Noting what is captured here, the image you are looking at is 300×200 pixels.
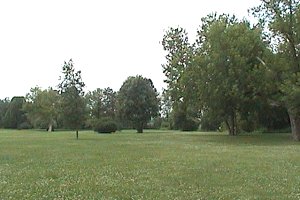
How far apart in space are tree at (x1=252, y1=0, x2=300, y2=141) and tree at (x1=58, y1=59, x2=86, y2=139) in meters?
22.9

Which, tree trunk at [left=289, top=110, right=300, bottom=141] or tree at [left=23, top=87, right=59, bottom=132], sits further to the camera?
tree at [left=23, top=87, right=59, bottom=132]

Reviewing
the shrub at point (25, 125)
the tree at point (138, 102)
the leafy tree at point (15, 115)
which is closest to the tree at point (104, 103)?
the shrub at point (25, 125)

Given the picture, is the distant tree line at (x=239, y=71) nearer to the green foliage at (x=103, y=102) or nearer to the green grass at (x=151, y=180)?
the green grass at (x=151, y=180)

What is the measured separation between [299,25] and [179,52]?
23593mm

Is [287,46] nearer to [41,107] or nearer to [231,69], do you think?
[231,69]

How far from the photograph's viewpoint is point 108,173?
53.8 ft

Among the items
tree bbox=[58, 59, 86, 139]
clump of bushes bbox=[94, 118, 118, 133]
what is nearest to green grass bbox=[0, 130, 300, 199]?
tree bbox=[58, 59, 86, 139]

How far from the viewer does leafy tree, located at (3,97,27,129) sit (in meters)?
122

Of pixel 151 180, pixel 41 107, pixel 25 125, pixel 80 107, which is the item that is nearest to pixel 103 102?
pixel 25 125

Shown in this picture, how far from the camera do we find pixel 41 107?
330ft

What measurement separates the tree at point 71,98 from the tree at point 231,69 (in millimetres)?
14716

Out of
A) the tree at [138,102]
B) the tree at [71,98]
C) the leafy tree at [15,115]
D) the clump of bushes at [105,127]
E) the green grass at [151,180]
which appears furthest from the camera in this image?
the leafy tree at [15,115]

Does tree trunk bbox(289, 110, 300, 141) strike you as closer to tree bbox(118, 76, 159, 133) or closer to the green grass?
the green grass

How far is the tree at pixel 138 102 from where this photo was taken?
288 feet
